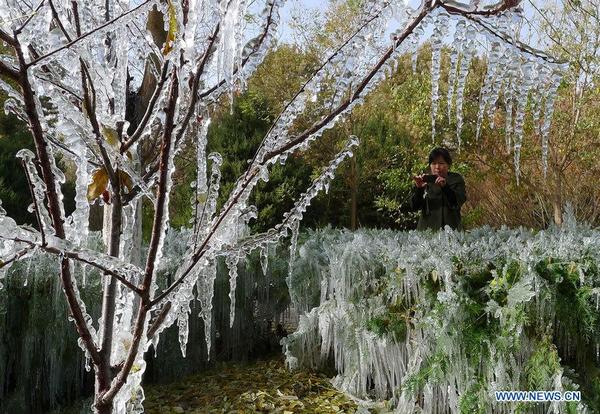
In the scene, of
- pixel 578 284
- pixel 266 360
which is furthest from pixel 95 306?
pixel 578 284

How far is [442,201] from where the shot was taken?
5.03 meters

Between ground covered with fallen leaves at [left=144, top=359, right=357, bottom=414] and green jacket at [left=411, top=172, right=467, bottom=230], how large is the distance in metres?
1.86

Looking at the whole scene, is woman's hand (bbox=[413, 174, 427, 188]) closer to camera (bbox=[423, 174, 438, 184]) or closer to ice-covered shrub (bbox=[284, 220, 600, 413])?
camera (bbox=[423, 174, 438, 184])

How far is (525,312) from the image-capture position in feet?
8.76

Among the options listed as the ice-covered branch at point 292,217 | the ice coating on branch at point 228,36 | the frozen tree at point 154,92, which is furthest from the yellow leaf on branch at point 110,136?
the ice-covered branch at point 292,217

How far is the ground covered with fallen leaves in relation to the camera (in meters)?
3.63

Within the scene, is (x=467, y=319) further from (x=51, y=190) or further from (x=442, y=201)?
(x=51, y=190)

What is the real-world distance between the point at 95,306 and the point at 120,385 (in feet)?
9.46

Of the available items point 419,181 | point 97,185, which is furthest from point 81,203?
point 419,181

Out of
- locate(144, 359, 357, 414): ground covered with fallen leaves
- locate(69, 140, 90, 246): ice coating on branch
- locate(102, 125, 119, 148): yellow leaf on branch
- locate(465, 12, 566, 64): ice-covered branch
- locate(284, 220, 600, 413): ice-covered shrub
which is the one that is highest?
locate(465, 12, 566, 64): ice-covered branch

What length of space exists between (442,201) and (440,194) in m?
0.10

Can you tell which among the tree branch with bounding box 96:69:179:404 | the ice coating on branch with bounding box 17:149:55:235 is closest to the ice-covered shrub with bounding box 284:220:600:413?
the tree branch with bounding box 96:69:179:404

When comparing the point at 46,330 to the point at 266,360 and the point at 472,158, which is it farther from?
the point at 472,158

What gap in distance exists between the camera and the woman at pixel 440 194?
494 centimetres
